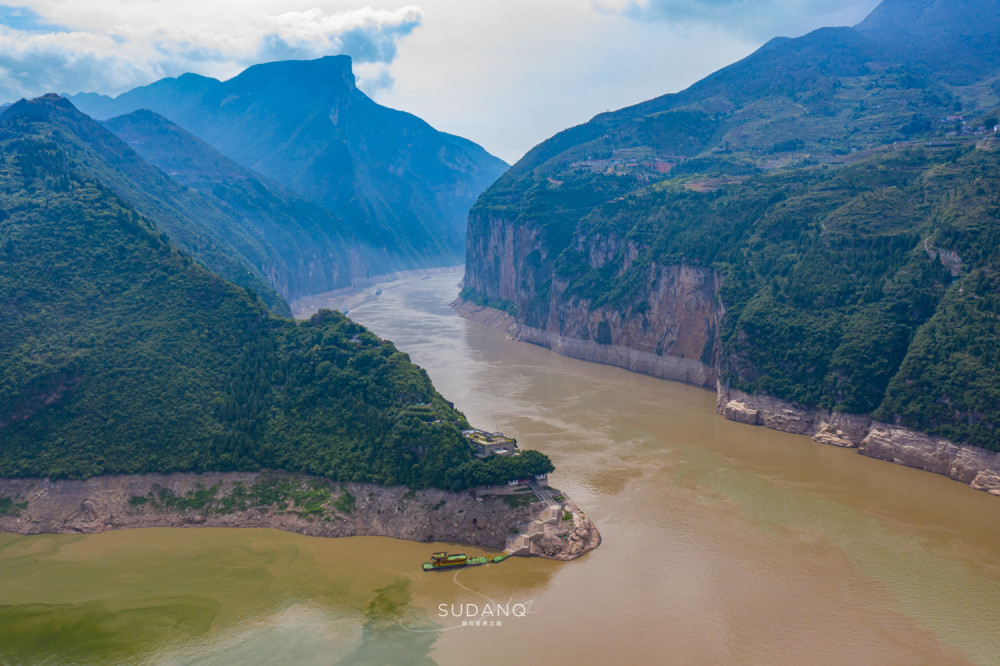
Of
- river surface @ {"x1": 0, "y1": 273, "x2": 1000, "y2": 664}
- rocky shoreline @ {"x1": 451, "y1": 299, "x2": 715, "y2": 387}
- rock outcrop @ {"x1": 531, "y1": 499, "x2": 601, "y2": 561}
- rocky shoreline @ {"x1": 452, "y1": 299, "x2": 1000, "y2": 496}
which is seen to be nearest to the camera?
river surface @ {"x1": 0, "y1": 273, "x2": 1000, "y2": 664}

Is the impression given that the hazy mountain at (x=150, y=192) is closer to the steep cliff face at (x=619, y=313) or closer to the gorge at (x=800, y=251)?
the steep cliff face at (x=619, y=313)

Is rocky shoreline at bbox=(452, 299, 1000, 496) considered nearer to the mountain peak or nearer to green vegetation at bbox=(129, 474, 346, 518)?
green vegetation at bbox=(129, 474, 346, 518)

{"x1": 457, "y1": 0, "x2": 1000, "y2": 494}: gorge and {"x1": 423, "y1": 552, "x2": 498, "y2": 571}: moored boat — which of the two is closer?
{"x1": 423, "y1": 552, "x2": 498, "y2": 571}: moored boat

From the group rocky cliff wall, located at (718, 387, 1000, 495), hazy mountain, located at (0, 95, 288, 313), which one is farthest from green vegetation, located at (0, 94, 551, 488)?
hazy mountain, located at (0, 95, 288, 313)

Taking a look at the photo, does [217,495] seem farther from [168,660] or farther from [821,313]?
[821,313]

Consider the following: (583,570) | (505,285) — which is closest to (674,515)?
(583,570)

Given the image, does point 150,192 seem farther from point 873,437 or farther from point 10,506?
point 873,437

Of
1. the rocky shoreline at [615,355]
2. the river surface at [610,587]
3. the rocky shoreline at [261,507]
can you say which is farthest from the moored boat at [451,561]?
the rocky shoreline at [615,355]
